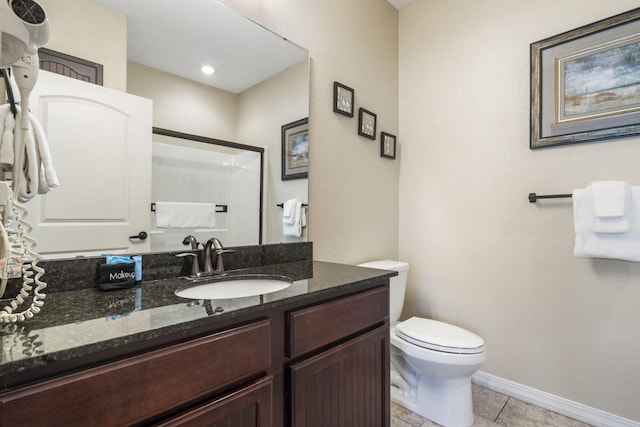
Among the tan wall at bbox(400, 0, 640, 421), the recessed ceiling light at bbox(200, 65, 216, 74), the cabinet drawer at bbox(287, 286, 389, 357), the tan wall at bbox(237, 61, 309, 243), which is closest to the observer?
the cabinet drawer at bbox(287, 286, 389, 357)

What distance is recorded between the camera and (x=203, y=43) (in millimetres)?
1350

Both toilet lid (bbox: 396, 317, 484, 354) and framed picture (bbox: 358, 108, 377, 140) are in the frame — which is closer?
toilet lid (bbox: 396, 317, 484, 354)

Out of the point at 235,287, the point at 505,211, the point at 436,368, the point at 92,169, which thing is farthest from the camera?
the point at 505,211

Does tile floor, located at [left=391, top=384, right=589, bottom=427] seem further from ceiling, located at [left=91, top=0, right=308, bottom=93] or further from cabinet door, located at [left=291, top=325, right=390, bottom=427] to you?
ceiling, located at [left=91, top=0, right=308, bottom=93]

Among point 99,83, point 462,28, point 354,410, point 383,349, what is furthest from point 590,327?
point 99,83

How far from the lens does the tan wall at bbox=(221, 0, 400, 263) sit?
5.77ft

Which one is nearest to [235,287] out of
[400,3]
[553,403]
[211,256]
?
[211,256]

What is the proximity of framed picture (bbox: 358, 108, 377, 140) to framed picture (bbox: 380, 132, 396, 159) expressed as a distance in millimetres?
104

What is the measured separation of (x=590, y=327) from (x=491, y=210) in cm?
76

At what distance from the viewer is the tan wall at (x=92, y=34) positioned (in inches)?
38.2

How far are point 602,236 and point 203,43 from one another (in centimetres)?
200

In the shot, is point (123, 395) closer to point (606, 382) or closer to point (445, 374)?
point (445, 374)

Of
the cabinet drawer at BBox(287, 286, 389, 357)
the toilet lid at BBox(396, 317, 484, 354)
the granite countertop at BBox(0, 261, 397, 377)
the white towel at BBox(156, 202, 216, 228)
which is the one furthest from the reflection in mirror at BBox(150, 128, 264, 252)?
the toilet lid at BBox(396, 317, 484, 354)

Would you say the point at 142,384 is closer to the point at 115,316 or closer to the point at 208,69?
the point at 115,316
